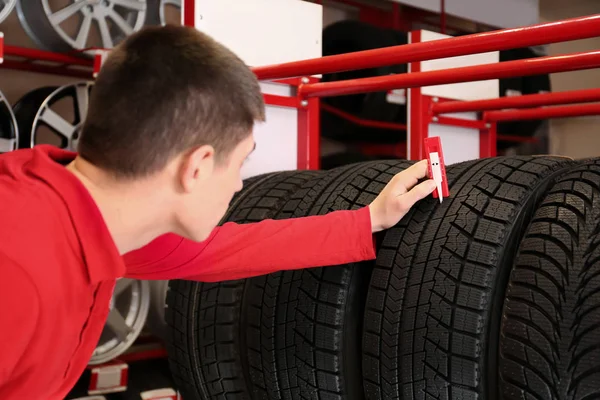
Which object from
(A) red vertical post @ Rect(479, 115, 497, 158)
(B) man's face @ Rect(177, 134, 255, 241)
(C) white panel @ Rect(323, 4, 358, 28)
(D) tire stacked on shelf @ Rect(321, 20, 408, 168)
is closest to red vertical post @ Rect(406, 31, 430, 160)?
(A) red vertical post @ Rect(479, 115, 497, 158)

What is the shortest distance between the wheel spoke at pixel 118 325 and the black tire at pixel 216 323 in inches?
23.6

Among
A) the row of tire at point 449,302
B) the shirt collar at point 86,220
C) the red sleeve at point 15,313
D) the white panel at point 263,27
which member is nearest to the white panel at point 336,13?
the white panel at point 263,27

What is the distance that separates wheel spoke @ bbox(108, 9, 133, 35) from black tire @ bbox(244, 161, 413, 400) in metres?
1.78

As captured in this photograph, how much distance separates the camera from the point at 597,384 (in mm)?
787

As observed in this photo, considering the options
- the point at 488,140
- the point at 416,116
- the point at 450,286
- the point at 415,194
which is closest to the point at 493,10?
the point at 488,140

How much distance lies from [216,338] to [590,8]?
17.8 feet

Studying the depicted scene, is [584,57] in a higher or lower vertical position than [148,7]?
lower

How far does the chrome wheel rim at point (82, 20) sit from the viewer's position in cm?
244

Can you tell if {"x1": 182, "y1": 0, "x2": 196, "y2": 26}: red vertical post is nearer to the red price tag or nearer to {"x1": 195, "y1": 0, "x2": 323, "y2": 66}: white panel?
{"x1": 195, "y1": 0, "x2": 323, "y2": 66}: white panel

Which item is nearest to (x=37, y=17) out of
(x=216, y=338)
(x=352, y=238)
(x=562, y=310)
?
(x=216, y=338)

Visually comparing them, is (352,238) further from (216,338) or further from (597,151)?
(597,151)

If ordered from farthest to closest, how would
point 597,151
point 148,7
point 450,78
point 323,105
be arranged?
point 597,151, point 323,105, point 148,7, point 450,78

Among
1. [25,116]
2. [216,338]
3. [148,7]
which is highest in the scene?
[148,7]

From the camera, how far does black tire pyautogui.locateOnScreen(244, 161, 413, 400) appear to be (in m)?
1.10
